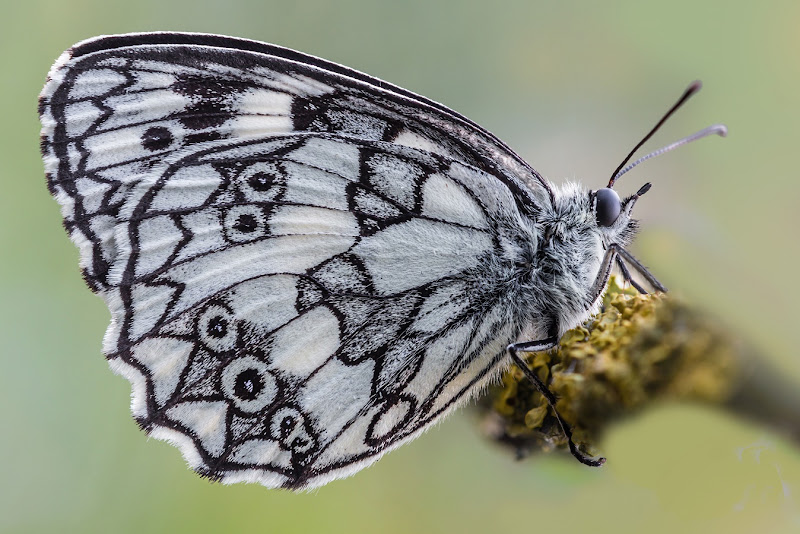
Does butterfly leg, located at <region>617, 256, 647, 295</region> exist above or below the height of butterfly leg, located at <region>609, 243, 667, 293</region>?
below

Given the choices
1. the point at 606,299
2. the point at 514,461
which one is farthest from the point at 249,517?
the point at 606,299

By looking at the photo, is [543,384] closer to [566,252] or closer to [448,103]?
[566,252]

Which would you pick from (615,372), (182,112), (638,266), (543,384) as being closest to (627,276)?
(638,266)

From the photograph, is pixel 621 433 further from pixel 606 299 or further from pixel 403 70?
pixel 403 70

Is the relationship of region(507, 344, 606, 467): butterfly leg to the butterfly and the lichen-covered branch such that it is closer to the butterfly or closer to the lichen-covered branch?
the lichen-covered branch

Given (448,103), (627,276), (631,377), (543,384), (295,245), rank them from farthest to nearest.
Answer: (448,103) < (295,245) < (627,276) < (543,384) < (631,377)

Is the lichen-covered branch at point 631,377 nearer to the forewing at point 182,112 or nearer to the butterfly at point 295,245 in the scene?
the butterfly at point 295,245

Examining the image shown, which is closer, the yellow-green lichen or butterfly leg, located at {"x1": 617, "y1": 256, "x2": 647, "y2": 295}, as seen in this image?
the yellow-green lichen

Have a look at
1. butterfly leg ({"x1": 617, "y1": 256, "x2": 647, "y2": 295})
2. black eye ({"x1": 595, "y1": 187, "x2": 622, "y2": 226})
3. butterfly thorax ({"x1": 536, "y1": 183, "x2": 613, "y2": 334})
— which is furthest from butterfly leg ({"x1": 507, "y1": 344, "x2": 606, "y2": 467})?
black eye ({"x1": 595, "y1": 187, "x2": 622, "y2": 226})
